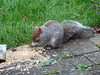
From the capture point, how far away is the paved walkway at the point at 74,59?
246 cm

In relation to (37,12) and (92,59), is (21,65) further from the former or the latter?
(37,12)

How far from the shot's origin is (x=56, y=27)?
3.17m

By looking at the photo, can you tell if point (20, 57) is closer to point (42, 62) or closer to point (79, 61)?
point (42, 62)

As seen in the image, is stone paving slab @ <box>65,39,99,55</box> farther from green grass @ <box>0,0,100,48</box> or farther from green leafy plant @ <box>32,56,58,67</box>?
green grass @ <box>0,0,100,48</box>

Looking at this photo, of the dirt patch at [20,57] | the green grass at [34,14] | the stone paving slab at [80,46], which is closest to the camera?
the dirt patch at [20,57]

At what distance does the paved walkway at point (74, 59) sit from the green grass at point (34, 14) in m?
0.65

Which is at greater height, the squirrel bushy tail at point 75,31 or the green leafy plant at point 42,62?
the squirrel bushy tail at point 75,31

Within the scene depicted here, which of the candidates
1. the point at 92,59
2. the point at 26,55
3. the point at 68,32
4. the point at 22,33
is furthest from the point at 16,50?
the point at 92,59

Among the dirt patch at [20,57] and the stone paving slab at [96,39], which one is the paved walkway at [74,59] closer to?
the stone paving slab at [96,39]

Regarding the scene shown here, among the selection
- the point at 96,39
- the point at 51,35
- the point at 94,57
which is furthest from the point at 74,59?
the point at 96,39

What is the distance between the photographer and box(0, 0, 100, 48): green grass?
11.3ft

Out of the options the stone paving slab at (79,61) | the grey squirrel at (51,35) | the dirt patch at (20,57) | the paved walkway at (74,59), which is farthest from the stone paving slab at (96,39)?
the dirt patch at (20,57)

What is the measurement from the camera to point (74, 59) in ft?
9.11

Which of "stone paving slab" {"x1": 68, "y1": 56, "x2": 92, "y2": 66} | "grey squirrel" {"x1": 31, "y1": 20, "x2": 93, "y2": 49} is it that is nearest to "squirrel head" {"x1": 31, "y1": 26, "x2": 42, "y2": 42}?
"grey squirrel" {"x1": 31, "y1": 20, "x2": 93, "y2": 49}
